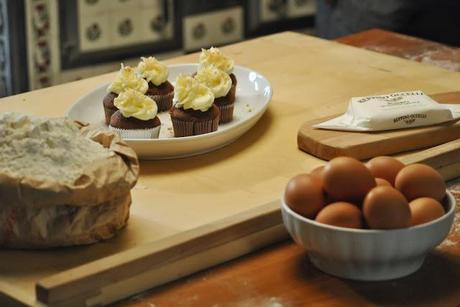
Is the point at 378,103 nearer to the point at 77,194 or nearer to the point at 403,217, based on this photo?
the point at 403,217

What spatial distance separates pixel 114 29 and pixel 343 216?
2.52 m

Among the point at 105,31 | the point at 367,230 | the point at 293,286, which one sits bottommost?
the point at 105,31

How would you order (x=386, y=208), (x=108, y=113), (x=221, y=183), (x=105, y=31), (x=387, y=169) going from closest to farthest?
(x=386, y=208) → (x=387, y=169) → (x=221, y=183) → (x=108, y=113) → (x=105, y=31)

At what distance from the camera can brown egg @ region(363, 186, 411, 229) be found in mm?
1255

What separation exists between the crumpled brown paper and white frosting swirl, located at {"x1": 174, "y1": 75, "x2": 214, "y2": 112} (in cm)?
35

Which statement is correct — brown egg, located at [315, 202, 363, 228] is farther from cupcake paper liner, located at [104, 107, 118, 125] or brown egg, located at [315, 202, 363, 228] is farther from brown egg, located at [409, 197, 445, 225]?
cupcake paper liner, located at [104, 107, 118, 125]

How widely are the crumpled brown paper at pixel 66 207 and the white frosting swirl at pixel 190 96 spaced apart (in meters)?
0.35

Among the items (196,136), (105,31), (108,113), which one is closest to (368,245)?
(196,136)

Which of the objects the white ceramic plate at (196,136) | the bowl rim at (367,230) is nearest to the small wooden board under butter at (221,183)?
the white ceramic plate at (196,136)

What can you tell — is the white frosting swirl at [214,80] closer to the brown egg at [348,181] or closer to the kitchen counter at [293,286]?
the kitchen counter at [293,286]

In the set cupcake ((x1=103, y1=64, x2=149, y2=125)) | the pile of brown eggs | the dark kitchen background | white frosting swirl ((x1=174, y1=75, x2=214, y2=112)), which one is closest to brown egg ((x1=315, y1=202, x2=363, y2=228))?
the pile of brown eggs

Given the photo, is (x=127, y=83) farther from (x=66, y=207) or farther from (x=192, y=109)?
(x=66, y=207)

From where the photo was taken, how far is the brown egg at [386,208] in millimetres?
1255

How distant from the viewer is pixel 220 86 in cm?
185
